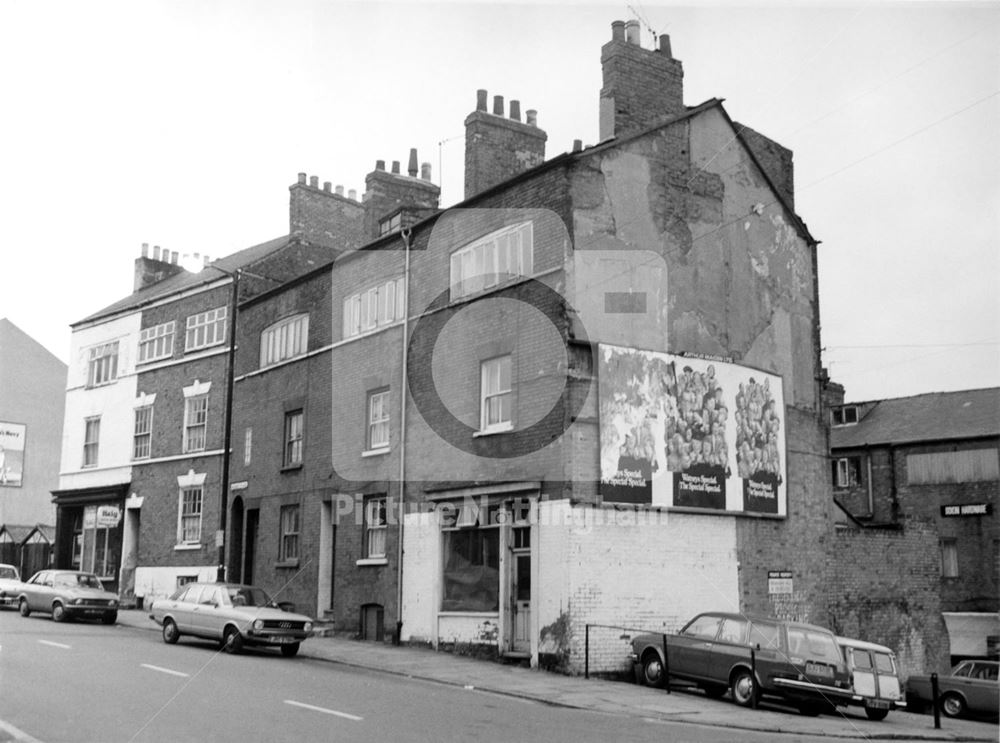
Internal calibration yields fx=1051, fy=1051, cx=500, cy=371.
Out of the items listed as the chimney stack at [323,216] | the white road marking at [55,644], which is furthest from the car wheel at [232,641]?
the chimney stack at [323,216]

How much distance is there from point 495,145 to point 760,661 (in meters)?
14.2

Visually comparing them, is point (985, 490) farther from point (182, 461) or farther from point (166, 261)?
point (166, 261)

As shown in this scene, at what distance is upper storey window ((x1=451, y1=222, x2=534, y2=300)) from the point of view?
21562 millimetres

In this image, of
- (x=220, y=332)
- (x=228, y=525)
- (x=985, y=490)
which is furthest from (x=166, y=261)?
(x=985, y=490)

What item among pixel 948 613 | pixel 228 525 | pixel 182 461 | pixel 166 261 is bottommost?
pixel 948 613

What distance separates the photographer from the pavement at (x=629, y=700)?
1477 centimetres

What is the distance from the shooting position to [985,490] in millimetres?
39750

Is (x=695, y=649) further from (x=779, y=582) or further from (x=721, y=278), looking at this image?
(x=721, y=278)

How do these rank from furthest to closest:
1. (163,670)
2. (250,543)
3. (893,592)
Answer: (250,543) < (893,592) < (163,670)

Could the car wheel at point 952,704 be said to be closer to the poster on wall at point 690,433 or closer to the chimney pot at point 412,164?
the poster on wall at point 690,433

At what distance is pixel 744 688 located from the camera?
659 inches

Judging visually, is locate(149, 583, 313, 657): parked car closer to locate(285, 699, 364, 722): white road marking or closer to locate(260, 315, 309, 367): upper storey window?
locate(285, 699, 364, 722): white road marking

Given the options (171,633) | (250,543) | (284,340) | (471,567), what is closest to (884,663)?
(471,567)

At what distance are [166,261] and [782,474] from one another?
28.6 meters
